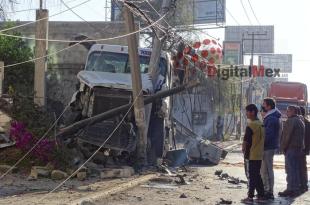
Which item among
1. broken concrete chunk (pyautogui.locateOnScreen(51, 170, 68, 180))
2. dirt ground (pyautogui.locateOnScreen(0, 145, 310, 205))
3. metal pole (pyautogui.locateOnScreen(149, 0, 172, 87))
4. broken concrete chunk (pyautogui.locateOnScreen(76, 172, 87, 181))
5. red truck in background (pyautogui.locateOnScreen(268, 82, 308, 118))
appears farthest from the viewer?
red truck in background (pyautogui.locateOnScreen(268, 82, 308, 118))

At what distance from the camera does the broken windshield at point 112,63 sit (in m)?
16.5

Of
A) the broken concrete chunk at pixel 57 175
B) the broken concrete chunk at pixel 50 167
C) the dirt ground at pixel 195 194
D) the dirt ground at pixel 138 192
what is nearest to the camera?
the dirt ground at pixel 138 192

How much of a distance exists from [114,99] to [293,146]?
16.7ft

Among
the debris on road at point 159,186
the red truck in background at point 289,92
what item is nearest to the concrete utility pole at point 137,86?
the debris on road at point 159,186

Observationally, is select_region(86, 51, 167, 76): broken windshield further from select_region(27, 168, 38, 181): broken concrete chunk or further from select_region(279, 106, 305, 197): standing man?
select_region(279, 106, 305, 197): standing man

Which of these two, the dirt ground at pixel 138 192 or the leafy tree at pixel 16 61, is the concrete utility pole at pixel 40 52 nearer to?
the leafy tree at pixel 16 61

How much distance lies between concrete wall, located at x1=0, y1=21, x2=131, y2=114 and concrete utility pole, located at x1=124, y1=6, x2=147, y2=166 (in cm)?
955

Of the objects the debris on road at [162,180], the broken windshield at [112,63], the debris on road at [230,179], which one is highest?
the broken windshield at [112,63]

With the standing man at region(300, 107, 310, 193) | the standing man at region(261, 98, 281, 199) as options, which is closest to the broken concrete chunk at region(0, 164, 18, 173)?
the standing man at region(261, 98, 281, 199)

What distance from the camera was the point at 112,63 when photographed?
1658 centimetres

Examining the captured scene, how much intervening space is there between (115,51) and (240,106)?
97.8 ft

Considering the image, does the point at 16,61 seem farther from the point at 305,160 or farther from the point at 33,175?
the point at 305,160

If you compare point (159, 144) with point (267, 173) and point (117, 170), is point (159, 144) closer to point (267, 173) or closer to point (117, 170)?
point (117, 170)

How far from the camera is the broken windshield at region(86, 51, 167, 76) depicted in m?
16.5
